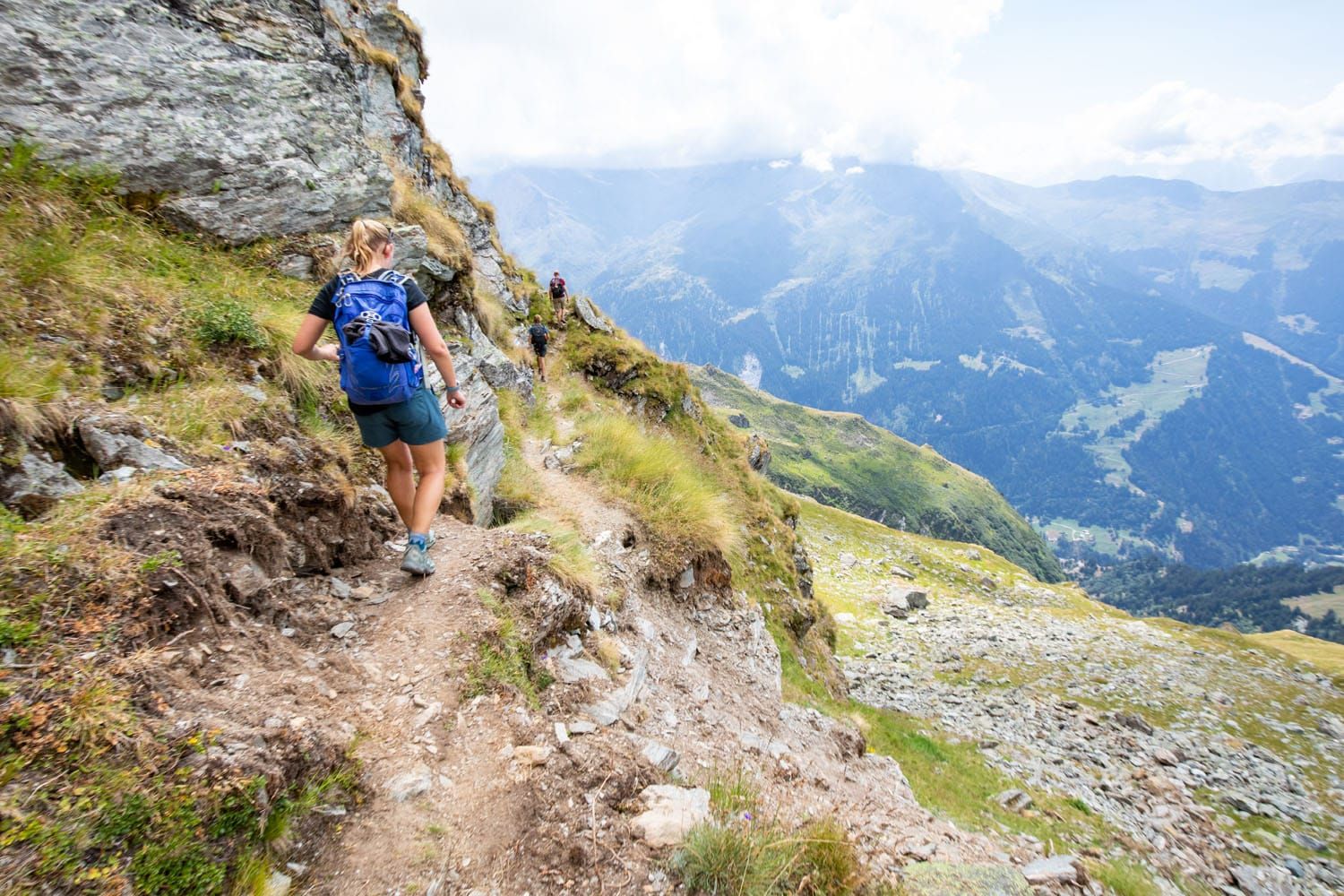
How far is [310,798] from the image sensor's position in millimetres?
3881

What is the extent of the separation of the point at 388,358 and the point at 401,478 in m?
1.59

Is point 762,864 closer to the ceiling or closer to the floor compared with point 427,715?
closer to the ceiling

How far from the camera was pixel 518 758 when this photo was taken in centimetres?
495

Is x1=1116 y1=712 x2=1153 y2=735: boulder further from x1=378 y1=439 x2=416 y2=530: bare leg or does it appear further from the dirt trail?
x1=378 y1=439 x2=416 y2=530: bare leg

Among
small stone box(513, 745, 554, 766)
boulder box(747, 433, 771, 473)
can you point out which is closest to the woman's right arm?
small stone box(513, 745, 554, 766)

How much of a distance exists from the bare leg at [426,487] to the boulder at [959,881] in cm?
556

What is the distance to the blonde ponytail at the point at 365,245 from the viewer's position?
5722 mm

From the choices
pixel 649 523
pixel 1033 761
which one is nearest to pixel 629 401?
pixel 649 523

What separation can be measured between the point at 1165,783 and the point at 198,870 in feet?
102

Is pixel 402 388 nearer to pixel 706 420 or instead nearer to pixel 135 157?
pixel 135 157

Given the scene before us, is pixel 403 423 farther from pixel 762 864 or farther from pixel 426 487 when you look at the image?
pixel 762 864

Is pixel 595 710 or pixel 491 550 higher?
pixel 491 550

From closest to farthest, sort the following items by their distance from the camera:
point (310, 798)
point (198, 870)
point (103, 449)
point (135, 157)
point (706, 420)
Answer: point (198, 870), point (310, 798), point (103, 449), point (135, 157), point (706, 420)

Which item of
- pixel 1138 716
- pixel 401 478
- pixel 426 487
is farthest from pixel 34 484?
pixel 1138 716
